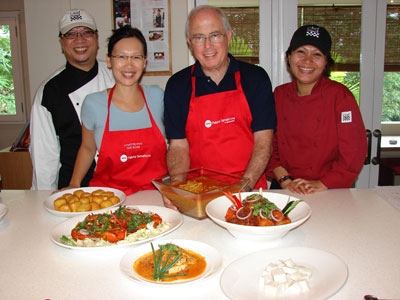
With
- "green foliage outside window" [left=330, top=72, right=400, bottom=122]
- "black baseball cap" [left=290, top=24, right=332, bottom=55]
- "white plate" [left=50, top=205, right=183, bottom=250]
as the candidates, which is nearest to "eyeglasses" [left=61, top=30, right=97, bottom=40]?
"black baseball cap" [left=290, top=24, right=332, bottom=55]

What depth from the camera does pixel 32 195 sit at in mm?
1996

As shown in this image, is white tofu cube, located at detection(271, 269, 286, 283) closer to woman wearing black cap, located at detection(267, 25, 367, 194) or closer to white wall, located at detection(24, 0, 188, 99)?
woman wearing black cap, located at detection(267, 25, 367, 194)

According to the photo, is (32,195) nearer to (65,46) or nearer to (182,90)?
(182,90)

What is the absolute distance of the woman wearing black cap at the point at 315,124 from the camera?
219cm

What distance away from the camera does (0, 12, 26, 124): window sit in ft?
19.2

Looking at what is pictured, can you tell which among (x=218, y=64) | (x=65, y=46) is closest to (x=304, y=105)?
(x=218, y=64)

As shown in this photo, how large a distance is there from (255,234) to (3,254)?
34.0 inches

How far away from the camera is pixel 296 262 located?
1.13 m

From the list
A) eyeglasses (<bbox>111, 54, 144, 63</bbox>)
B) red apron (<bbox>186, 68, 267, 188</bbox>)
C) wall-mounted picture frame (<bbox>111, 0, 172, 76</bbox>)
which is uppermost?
wall-mounted picture frame (<bbox>111, 0, 172, 76</bbox>)

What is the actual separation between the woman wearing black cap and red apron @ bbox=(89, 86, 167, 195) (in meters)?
0.77

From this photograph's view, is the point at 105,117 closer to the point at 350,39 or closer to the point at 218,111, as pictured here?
the point at 218,111

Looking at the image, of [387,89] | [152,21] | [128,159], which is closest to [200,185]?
[128,159]

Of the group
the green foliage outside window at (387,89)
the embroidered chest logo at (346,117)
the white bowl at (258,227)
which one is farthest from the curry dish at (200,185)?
the green foliage outside window at (387,89)

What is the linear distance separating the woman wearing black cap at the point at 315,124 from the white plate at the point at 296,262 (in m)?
1.01
